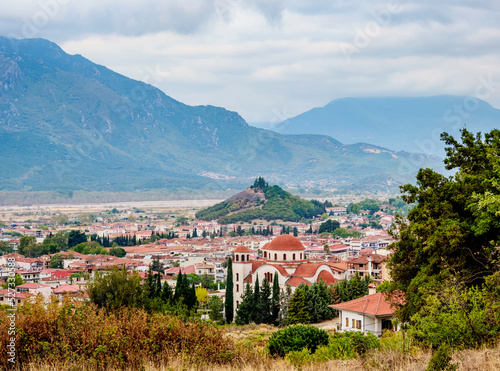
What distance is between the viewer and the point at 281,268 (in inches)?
1230

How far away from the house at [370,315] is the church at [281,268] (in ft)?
28.8

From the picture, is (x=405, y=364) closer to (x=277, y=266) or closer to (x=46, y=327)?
(x=46, y=327)

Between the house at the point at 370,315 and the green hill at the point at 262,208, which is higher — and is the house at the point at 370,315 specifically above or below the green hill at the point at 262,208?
below

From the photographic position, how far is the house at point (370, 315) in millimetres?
19641

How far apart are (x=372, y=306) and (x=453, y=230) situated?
9.69 meters

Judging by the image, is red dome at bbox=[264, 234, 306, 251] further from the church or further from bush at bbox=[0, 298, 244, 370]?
bush at bbox=[0, 298, 244, 370]

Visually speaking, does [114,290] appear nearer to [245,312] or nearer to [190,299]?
[190,299]

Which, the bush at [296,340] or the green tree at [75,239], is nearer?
the bush at [296,340]

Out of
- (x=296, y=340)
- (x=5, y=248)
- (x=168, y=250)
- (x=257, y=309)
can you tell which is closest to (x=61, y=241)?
(x=5, y=248)

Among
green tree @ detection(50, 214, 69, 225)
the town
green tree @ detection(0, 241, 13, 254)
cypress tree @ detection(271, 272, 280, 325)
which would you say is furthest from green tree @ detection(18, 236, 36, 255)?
green tree @ detection(50, 214, 69, 225)

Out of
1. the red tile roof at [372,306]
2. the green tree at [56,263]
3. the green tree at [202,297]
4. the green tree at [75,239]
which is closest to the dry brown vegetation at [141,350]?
the red tile roof at [372,306]

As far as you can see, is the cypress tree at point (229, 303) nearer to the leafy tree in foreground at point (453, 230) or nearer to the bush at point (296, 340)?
the leafy tree in foreground at point (453, 230)

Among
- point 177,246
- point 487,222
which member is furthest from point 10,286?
point 177,246

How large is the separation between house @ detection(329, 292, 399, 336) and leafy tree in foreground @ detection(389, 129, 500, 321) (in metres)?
6.10
